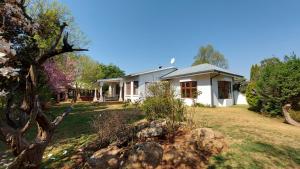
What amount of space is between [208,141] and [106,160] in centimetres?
285

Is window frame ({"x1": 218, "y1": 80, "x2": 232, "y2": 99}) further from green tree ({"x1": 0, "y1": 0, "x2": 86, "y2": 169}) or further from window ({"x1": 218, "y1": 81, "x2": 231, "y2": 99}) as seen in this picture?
green tree ({"x1": 0, "y1": 0, "x2": 86, "y2": 169})

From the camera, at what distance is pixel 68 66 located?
2683cm

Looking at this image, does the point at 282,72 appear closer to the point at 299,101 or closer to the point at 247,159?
the point at 299,101

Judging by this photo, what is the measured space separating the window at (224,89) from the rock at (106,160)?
583 inches

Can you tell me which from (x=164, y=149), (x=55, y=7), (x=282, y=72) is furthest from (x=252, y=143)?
(x=55, y=7)


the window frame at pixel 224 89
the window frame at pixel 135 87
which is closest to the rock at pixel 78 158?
the window frame at pixel 224 89

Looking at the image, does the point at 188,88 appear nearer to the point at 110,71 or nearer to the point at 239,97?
the point at 239,97

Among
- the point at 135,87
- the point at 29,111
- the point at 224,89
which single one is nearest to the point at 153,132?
the point at 29,111

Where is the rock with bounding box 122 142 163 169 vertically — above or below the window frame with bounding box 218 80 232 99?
below

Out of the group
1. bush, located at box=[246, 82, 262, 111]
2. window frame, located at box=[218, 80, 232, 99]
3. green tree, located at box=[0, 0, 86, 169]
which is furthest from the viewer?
window frame, located at box=[218, 80, 232, 99]

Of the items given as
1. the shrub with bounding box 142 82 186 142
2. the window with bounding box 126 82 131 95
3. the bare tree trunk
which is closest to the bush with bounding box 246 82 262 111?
the bare tree trunk

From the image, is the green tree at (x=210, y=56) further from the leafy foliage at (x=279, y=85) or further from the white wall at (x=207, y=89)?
the leafy foliage at (x=279, y=85)

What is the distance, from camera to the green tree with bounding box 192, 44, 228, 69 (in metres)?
54.6

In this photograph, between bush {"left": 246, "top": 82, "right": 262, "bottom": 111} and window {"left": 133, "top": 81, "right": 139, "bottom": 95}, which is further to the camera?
window {"left": 133, "top": 81, "right": 139, "bottom": 95}
